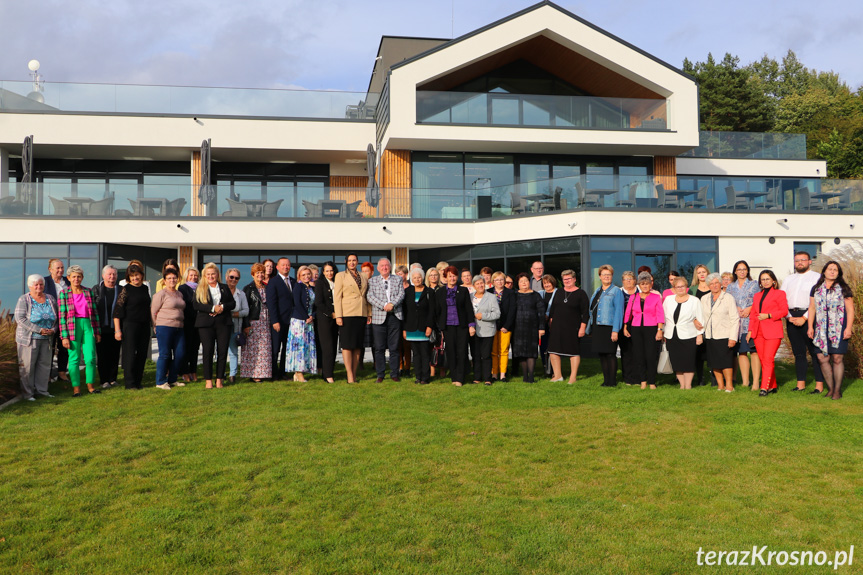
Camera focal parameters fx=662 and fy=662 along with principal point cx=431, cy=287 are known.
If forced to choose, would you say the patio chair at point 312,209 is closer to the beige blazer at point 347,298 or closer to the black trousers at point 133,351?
the beige blazer at point 347,298

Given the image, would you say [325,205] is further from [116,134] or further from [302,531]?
[302,531]

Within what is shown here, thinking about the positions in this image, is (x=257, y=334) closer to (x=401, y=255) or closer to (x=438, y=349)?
(x=438, y=349)

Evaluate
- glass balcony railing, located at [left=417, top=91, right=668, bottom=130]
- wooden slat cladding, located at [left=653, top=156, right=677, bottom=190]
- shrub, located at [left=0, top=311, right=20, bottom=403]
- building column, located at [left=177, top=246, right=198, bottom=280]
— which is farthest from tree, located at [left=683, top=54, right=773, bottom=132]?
shrub, located at [left=0, top=311, right=20, bottom=403]

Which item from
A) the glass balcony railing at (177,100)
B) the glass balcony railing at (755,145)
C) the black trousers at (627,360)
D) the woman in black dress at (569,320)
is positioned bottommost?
the black trousers at (627,360)

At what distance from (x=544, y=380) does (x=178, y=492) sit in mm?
6250

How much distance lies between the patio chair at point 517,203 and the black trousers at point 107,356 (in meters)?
10.9

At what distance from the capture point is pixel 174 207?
1777 cm

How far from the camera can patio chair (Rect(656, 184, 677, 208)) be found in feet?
54.5

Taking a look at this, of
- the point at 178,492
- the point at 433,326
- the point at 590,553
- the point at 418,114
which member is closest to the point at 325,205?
the point at 418,114

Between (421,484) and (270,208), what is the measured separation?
14.0 m

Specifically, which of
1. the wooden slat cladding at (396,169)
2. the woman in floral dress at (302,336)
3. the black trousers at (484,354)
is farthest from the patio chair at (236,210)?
the black trousers at (484,354)

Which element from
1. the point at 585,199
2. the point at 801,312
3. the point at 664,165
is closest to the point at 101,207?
the point at 585,199

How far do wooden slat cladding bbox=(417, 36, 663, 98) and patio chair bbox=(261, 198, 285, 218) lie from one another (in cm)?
577

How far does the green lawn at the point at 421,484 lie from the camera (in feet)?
12.5
